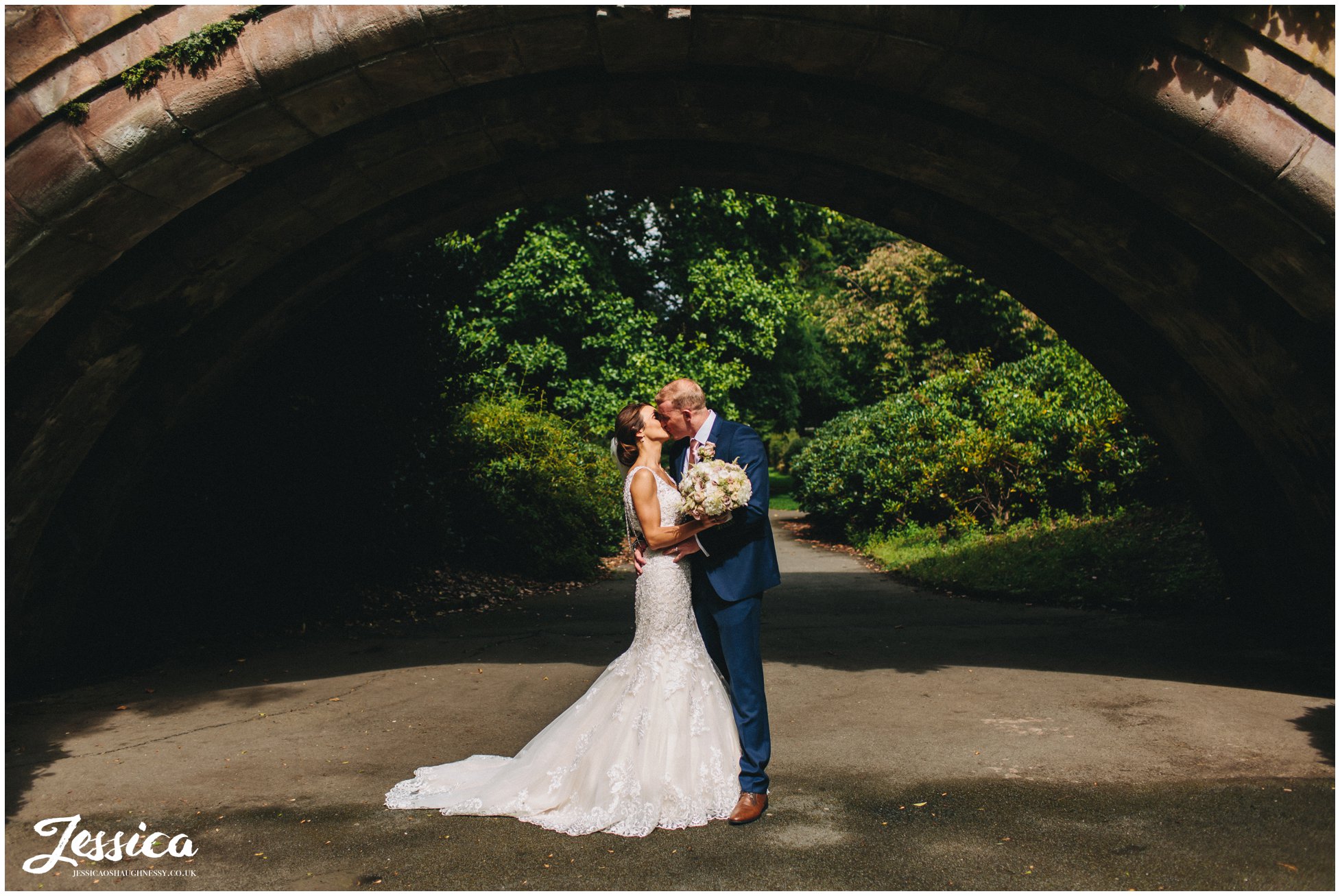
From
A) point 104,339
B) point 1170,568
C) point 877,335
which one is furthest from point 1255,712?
point 877,335

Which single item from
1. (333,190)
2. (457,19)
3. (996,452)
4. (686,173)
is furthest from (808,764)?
(996,452)

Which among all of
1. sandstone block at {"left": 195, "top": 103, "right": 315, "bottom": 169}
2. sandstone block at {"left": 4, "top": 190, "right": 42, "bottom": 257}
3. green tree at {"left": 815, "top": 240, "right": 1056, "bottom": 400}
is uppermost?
green tree at {"left": 815, "top": 240, "right": 1056, "bottom": 400}

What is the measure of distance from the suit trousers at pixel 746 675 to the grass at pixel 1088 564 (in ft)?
21.6

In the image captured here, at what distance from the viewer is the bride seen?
434 cm

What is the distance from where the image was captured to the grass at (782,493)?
3269 centimetres

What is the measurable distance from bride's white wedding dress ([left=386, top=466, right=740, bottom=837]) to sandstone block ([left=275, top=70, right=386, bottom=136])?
269 centimetres

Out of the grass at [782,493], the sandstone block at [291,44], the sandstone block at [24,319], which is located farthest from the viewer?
the grass at [782,493]

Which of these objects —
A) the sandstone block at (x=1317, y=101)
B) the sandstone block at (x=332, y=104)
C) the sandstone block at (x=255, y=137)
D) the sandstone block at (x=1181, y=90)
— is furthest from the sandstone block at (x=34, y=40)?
the sandstone block at (x=1317, y=101)

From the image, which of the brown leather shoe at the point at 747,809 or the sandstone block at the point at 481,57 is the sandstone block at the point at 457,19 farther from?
the brown leather shoe at the point at 747,809

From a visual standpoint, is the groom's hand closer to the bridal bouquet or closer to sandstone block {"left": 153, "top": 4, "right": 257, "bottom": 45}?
the bridal bouquet

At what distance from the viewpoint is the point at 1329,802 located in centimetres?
425

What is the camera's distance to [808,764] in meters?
5.07

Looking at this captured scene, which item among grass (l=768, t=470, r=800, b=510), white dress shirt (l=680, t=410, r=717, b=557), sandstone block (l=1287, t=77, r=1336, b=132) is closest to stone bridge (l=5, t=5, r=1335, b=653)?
sandstone block (l=1287, t=77, r=1336, b=132)

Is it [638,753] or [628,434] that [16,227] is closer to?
[628,434]
